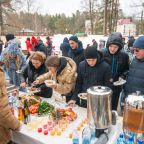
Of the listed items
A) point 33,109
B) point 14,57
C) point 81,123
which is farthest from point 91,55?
point 14,57

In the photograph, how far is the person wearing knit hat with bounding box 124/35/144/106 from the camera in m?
2.38

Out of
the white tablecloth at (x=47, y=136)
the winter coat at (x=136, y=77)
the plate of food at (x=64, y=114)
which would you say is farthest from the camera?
the winter coat at (x=136, y=77)

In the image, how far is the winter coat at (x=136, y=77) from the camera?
2430mm

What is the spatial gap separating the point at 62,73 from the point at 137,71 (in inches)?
33.3

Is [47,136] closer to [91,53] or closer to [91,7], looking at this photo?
[91,53]

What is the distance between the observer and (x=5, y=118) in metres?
1.76

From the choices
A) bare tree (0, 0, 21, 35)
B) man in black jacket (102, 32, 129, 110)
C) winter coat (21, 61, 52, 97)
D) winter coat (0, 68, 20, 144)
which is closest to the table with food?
winter coat (0, 68, 20, 144)

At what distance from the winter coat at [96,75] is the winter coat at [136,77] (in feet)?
0.94

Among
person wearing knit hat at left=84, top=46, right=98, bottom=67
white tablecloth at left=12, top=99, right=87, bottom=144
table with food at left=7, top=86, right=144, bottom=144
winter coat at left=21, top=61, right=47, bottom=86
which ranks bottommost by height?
white tablecloth at left=12, top=99, right=87, bottom=144

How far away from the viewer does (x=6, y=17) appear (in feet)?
78.0

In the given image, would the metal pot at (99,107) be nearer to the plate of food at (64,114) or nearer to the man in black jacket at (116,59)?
the plate of food at (64,114)

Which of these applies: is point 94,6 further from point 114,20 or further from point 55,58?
point 55,58

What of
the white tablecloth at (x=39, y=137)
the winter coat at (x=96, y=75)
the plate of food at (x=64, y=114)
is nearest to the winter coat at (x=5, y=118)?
the white tablecloth at (x=39, y=137)

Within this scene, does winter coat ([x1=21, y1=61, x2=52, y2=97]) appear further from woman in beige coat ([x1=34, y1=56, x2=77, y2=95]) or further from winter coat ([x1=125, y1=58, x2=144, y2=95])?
winter coat ([x1=125, y1=58, x2=144, y2=95])
